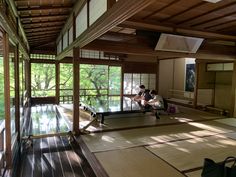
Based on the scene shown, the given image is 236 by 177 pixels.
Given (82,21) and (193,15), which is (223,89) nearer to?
(193,15)

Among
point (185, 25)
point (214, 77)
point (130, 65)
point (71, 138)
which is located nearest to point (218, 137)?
point (185, 25)

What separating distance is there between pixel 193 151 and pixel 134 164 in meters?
1.28

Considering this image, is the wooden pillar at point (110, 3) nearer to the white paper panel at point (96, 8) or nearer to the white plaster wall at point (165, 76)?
the white paper panel at point (96, 8)

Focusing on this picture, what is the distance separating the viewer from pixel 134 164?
2908 millimetres

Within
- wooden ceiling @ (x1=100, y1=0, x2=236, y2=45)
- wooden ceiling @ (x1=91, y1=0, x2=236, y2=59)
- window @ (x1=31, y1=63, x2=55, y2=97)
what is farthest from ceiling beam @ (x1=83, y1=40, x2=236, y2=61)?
window @ (x1=31, y1=63, x2=55, y2=97)

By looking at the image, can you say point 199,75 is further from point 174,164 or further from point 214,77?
point 174,164

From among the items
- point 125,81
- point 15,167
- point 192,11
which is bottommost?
point 15,167

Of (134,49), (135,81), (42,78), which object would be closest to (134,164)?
(134,49)

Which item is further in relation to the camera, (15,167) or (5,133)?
(15,167)

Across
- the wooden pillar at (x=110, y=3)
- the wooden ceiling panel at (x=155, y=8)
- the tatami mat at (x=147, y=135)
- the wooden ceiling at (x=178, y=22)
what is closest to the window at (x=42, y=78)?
the wooden ceiling at (x=178, y=22)

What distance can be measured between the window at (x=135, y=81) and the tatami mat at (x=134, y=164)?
253 inches

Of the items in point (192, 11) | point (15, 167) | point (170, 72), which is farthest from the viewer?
point (170, 72)

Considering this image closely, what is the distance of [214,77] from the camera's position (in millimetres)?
8508

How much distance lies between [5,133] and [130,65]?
24.3 feet
